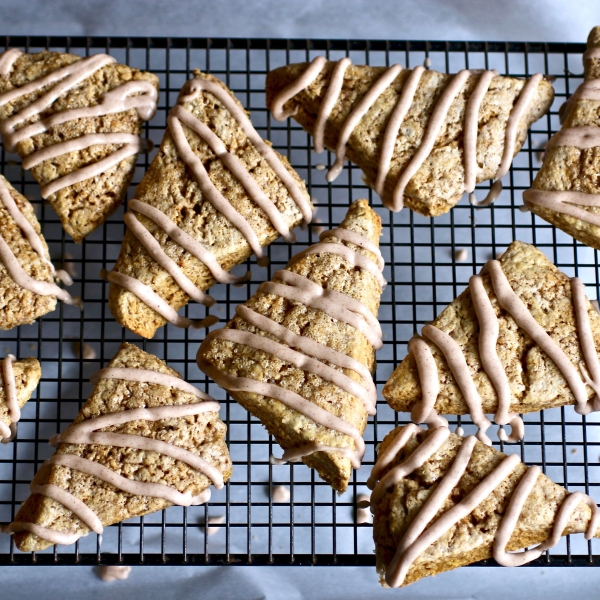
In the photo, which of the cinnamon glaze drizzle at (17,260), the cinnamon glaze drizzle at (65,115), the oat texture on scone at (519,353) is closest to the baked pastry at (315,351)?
the oat texture on scone at (519,353)

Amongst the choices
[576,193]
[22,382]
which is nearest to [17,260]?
[22,382]

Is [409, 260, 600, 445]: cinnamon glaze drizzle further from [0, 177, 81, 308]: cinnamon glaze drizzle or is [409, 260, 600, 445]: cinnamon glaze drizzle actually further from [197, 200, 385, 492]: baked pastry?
[0, 177, 81, 308]: cinnamon glaze drizzle

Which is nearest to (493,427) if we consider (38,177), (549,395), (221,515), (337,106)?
(549,395)

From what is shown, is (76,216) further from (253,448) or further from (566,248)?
(566,248)

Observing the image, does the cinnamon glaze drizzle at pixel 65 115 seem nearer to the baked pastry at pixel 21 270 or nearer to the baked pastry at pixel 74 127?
the baked pastry at pixel 74 127

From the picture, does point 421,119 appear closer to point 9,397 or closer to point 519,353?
point 519,353
